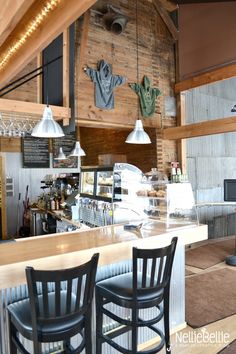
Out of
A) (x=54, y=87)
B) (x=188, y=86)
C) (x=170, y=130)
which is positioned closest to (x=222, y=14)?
(x=188, y=86)

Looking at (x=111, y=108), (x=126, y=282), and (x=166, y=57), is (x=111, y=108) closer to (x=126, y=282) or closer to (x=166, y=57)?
(x=166, y=57)

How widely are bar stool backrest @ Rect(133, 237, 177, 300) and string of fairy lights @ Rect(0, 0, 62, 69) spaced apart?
74.8 inches

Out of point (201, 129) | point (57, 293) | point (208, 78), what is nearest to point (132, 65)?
point (208, 78)

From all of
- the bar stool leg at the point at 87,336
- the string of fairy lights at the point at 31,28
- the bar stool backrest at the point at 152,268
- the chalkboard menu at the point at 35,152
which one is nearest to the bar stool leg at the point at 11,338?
the bar stool leg at the point at 87,336

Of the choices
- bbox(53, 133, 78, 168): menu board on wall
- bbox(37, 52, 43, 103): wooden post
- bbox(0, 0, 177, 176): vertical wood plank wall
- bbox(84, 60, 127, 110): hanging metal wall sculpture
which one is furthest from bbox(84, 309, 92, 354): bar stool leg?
bbox(53, 133, 78, 168): menu board on wall

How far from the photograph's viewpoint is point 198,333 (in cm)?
295

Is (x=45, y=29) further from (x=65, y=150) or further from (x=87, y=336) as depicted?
(x=65, y=150)

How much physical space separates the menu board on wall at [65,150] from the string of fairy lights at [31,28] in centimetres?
474

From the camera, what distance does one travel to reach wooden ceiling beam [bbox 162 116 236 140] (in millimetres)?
5098

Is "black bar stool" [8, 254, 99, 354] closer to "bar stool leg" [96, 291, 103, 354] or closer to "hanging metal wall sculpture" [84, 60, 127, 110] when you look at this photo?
"bar stool leg" [96, 291, 103, 354]

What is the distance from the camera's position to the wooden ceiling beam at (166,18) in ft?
20.1

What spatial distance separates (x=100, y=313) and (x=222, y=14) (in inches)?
205

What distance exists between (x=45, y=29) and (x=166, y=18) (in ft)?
15.8

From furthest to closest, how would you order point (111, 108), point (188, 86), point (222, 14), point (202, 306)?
point (188, 86) < point (111, 108) < point (222, 14) < point (202, 306)
